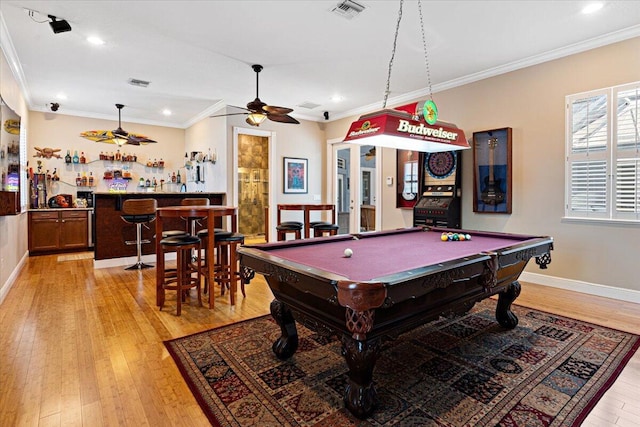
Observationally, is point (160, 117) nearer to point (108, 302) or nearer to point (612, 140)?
point (108, 302)

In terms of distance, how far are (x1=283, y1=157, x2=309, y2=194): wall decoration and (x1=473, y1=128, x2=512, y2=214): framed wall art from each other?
3659 millimetres

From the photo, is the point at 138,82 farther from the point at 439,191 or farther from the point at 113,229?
the point at 439,191

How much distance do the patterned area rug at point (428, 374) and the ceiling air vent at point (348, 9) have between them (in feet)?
9.64

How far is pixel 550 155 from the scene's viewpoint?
428cm

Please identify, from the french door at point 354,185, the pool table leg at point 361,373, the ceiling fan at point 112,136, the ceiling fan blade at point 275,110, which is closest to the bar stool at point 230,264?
the ceiling fan blade at point 275,110

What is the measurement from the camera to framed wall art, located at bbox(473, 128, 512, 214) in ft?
15.2

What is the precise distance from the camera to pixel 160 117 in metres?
7.72

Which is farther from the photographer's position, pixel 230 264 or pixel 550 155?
pixel 550 155

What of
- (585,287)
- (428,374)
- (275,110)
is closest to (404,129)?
(428,374)

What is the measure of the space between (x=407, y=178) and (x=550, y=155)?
7.13 feet

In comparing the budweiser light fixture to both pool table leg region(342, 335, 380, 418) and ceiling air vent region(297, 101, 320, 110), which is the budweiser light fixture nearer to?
pool table leg region(342, 335, 380, 418)

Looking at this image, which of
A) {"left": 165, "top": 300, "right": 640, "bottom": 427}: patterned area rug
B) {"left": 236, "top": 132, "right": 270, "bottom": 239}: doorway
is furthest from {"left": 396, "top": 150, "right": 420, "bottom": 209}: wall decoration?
{"left": 236, "top": 132, "right": 270, "bottom": 239}: doorway

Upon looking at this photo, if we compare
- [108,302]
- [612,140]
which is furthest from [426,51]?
[108,302]

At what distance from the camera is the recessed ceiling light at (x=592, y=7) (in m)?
3.15
